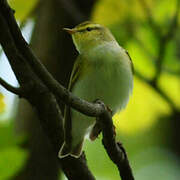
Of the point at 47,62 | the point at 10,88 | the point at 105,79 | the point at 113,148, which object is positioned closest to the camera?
the point at 10,88

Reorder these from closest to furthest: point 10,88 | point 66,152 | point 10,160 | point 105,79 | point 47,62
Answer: point 10,88 < point 10,160 < point 66,152 < point 105,79 < point 47,62

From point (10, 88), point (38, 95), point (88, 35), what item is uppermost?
point (10, 88)

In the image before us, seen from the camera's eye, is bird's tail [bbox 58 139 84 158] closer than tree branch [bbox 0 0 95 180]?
No

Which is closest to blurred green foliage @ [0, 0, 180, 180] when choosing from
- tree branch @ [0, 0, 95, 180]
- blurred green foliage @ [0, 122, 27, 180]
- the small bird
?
the small bird

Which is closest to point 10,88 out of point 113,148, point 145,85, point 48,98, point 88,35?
point 48,98

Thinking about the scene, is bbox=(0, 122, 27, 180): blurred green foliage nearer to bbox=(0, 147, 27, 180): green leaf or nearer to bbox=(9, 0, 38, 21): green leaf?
bbox=(0, 147, 27, 180): green leaf

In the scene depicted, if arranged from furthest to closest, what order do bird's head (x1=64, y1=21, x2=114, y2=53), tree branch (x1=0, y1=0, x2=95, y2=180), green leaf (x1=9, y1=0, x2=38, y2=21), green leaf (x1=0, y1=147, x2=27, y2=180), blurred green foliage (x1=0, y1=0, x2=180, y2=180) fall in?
blurred green foliage (x1=0, y1=0, x2=180, y2=180), bird's head (x1=64, y1=21, x2=114, y2=53), green leaf (x1=9, y1=0, x2=38, y2=21), green leaf (x1=0, y1=147, x2=27, y2=180), tree branch (x1=0, y1=0, x2=95, y2=180)

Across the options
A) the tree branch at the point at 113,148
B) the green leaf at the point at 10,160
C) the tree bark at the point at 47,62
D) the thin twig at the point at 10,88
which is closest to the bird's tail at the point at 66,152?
the tree bark at the point at 47,62

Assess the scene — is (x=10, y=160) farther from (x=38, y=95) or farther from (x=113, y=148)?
(x=113, y=148)

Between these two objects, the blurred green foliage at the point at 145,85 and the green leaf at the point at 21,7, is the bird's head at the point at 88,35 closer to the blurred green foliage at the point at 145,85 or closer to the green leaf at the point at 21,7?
the blurred green foliage at the point at 145,85

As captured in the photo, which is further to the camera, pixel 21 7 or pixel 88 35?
pixel 88 35

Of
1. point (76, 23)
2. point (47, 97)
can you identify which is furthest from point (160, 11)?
point (47, 97)

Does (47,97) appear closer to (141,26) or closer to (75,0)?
(75,0)

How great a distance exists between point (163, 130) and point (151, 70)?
893 millimetres
